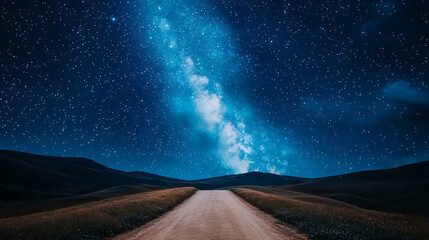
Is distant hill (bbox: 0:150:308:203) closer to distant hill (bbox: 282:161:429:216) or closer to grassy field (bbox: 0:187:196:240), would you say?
distant hill (bbox: 282:161:429:216)

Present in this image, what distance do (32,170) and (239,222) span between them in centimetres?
12184

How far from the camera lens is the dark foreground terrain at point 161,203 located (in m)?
12.6

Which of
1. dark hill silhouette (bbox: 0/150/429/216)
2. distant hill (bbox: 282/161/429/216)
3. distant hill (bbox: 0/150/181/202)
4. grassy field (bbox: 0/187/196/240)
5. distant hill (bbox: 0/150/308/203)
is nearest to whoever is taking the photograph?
grassy field (bbox: 0/187/196/240)

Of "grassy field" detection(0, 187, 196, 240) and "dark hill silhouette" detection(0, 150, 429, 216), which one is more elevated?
"dark hill silhouette" detection(0, 150, 429, 216)

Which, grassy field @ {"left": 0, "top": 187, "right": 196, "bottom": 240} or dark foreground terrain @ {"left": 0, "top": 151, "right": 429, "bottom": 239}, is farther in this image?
dark foreground terrain @ {"left": 0, "top": 151, "right": 429, "bottom": 239}

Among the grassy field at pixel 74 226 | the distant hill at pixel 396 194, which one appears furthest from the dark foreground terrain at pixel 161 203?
the distant hill at pixel 396 194

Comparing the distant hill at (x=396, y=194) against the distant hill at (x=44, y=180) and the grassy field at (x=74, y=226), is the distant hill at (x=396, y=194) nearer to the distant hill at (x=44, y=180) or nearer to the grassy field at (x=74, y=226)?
the grassy field at (x=74, y=226)

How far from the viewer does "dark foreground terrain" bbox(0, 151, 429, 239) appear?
12625 millimetres

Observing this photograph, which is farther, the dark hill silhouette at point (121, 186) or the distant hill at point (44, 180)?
the distant hill at point (44, 180)

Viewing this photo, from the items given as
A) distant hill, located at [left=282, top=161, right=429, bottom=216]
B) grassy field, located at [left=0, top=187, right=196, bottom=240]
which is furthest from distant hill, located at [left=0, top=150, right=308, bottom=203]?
grassy field, located at [left=0, top=187, right=196, bottom=240]

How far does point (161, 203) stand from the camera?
24.0m

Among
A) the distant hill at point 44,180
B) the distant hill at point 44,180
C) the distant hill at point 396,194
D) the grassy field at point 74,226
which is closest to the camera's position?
the grassy field at point 74,226

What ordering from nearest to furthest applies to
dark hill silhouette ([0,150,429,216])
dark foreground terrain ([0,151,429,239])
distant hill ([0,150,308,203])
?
dark foreground terrain ([0,151,429,239]) → dark hill silhouette ([0,150,429,216]) → distant hill ([0,150,308,203])

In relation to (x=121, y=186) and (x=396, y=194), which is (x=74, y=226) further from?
(x=396, y=194)
